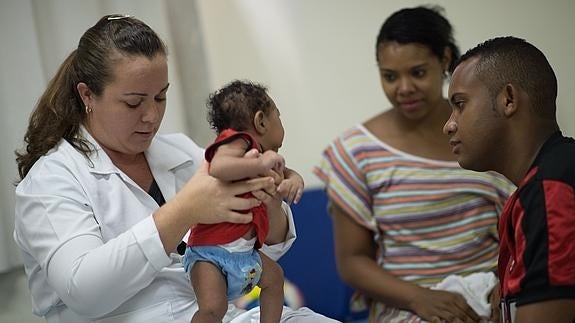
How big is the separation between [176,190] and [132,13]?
1.06 metres

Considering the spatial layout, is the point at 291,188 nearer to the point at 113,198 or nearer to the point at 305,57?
the point at 113,198

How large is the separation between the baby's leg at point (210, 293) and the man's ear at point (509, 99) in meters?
0.65

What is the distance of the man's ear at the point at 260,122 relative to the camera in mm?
1638

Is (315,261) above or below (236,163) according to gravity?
below

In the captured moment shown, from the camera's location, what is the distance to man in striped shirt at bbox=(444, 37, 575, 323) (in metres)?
1.39

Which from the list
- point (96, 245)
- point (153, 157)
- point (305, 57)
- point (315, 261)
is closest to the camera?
point (96, 245)

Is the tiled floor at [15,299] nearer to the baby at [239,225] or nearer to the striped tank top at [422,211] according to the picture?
the striped tank top at [422,211]

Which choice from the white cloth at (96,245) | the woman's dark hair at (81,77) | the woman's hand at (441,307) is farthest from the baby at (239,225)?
the woman's hand at (441,307)

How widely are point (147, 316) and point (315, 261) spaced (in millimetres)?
1305

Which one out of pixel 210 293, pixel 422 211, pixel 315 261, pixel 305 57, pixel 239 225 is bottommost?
pixel 315 261

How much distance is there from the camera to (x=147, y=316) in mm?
1761

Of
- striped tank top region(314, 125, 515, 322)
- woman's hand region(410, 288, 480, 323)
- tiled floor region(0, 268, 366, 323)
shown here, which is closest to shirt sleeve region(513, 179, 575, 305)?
woman's hand region(410, 288, 480, 323)

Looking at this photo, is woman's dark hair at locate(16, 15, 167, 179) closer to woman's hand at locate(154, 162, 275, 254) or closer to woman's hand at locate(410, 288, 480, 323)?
woman's hand at locate(154, 162, 275, 254)

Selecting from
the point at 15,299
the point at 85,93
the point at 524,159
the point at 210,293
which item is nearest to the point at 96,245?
the point at 210,293
